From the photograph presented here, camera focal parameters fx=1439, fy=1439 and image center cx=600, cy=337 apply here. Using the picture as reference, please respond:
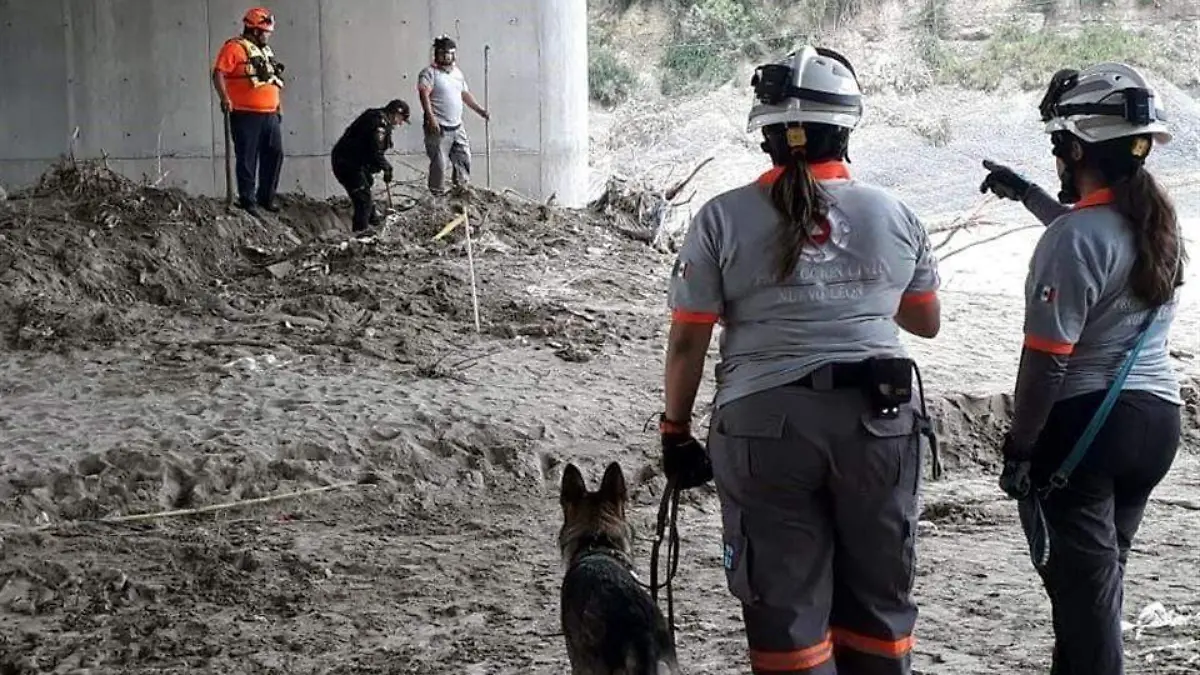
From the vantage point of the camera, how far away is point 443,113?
15.2m

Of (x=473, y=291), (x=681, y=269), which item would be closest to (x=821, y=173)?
(x=681, y=269)

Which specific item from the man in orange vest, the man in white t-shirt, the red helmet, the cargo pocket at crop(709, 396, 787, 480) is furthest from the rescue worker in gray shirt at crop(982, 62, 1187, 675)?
the man in white t-shirt

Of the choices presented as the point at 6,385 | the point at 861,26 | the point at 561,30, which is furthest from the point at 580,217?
the point at 861,26

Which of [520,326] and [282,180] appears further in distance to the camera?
[282,180]

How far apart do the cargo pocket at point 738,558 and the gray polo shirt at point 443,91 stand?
12.0 m

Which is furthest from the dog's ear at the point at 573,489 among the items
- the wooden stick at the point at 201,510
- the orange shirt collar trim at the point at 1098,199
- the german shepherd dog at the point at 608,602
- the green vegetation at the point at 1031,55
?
the green vegetation at the point at 1031,55

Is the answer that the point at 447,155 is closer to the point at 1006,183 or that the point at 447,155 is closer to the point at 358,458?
the point at 358,458

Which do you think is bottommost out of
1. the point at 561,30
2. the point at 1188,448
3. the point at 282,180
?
the point at 1188,448

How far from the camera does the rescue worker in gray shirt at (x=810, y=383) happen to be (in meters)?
3.35

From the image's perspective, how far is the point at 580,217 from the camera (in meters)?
15.2

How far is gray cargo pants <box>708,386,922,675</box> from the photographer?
334cm

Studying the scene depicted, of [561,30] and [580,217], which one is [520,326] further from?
[561,30]

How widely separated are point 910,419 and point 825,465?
0.25 m

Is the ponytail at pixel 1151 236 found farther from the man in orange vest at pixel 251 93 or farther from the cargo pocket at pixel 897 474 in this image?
the man in orange vest at pixel 251 93
